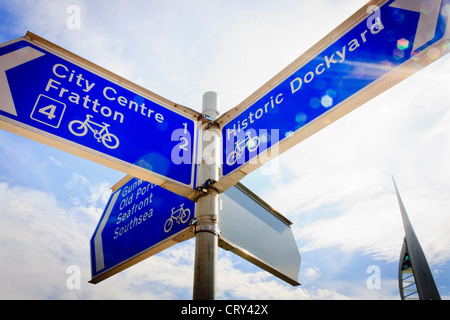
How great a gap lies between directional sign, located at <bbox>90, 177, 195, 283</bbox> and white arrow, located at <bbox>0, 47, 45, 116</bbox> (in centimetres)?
125

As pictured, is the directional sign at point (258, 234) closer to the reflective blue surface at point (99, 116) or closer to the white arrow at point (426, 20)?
the reflective blue surface at point (99, 116)

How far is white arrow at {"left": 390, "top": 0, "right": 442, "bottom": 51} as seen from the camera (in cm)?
142

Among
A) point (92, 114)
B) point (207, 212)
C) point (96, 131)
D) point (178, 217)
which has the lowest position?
point (207, 212)

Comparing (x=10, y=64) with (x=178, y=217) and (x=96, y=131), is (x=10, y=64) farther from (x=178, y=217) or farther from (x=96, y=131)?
(x=178, y=217)

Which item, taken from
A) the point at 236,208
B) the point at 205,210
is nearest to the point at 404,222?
the point at 236,208

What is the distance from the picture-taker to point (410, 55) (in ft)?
4.77

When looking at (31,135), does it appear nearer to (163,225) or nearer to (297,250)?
(163,225)

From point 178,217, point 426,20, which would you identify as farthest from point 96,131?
point 426,20

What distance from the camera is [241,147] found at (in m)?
2.05

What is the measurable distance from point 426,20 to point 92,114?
199cm

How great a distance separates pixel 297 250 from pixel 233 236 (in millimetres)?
1358

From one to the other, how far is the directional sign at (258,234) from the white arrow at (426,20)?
1829mm

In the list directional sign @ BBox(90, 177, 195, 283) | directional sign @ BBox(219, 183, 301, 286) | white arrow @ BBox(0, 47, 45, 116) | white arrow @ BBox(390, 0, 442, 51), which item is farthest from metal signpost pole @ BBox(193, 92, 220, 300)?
white arrow @ BBox(390, 0, 442, 51)
